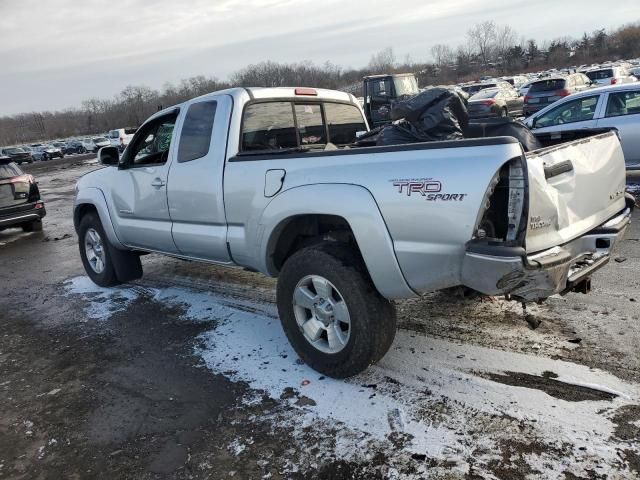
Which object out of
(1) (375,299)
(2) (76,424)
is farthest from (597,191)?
(2) (76,424)

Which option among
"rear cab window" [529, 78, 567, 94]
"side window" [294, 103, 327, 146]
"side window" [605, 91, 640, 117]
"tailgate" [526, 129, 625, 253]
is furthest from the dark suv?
"tailgate" [526, 129, 625, 253]

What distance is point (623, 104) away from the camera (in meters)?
9.01

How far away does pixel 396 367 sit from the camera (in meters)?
3.63

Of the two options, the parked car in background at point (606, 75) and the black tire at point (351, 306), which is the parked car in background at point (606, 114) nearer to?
the black tire at point (351, 306)

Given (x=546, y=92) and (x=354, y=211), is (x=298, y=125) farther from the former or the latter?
(x=546, y=92)

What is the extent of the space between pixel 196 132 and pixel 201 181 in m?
0.48

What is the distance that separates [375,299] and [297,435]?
930mm

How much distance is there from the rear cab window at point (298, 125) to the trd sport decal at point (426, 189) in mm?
1625

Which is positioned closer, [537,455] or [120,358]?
[537,455]

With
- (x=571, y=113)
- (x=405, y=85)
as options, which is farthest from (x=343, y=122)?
(x=405, y=85)

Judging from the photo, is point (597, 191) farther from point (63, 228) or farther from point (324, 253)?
point (63, 228)

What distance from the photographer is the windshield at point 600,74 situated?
27.3 metres

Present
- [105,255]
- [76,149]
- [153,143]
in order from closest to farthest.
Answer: [153,143]
[105,255]
[76,149]

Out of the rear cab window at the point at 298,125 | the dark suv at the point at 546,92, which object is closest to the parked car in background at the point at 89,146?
the dark suv at the point at 546,92
